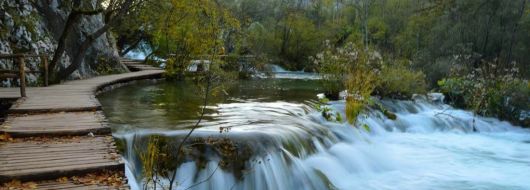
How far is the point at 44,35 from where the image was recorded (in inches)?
603

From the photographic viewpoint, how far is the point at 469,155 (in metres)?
10.3

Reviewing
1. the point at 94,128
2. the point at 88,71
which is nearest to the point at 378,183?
the point at 94,128

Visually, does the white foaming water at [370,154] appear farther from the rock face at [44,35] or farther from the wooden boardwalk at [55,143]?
the rock face at [44,35]

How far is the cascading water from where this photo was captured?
23.8 feet

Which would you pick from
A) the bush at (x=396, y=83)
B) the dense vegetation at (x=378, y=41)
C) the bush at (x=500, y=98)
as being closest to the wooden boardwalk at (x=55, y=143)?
the dense vegetation at (x=378, y=41)

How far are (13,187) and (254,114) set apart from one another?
635cm

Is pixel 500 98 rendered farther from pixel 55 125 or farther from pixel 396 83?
pixel 55 125

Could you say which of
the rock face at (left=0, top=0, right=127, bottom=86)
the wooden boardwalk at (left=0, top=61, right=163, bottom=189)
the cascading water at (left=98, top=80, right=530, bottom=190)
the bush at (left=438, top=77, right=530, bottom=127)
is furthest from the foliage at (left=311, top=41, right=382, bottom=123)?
the rock face at (left=0, top=0, right=127, bottom=86)

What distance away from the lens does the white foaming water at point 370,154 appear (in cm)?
738

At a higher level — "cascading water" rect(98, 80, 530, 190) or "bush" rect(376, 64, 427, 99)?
"bush" rect(376, 64, 427, 99)

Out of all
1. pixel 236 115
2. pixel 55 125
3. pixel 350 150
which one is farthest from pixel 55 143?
pixel 350 150

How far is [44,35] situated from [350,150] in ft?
36.6

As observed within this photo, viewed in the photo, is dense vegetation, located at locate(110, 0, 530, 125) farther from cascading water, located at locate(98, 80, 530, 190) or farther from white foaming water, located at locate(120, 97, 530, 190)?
white foaming water, located at locate(120, 97, 530, 190)

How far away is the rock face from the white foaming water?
6.59 metres
